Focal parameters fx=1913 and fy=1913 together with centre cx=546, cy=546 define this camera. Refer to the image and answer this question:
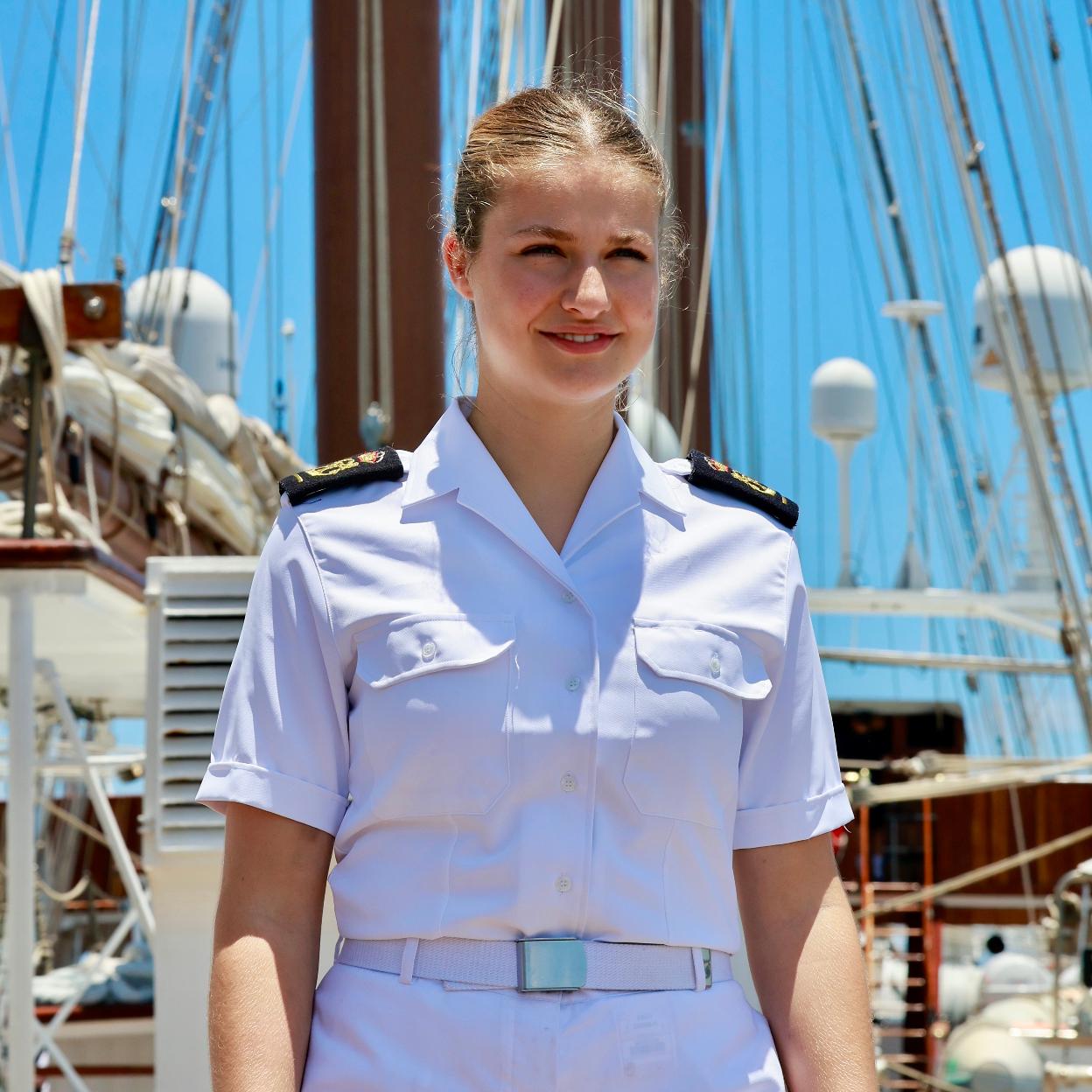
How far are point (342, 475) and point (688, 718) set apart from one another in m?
0.38

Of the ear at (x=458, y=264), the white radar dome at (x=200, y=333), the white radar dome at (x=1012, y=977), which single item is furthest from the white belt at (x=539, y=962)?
the white radar dome at (x=1012, y=977)

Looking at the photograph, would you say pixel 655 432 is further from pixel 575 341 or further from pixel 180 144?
pixel 575 341

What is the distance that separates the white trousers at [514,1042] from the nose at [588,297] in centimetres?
56

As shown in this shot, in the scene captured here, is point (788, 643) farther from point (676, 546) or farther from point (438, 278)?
point (438, 278)

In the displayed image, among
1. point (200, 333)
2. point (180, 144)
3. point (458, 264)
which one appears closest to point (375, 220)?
point (458, 264)

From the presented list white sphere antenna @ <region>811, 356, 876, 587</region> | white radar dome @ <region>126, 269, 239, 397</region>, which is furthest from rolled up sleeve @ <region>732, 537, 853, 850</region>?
white radar dome @ <region>126, 269, 239, 397</region>

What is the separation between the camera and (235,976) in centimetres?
154

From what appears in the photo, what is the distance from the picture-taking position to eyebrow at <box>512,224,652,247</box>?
1.63 m

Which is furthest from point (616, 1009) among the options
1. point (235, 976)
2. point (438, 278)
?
point (438, 278)

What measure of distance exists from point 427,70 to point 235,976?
14.7 ft

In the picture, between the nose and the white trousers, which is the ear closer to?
the nose

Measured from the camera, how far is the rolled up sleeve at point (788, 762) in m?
1.67

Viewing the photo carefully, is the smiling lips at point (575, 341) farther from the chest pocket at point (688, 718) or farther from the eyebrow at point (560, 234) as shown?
the chest pocket at point (688, 718)

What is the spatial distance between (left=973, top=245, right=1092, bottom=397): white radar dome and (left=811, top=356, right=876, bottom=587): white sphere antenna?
1.04m
